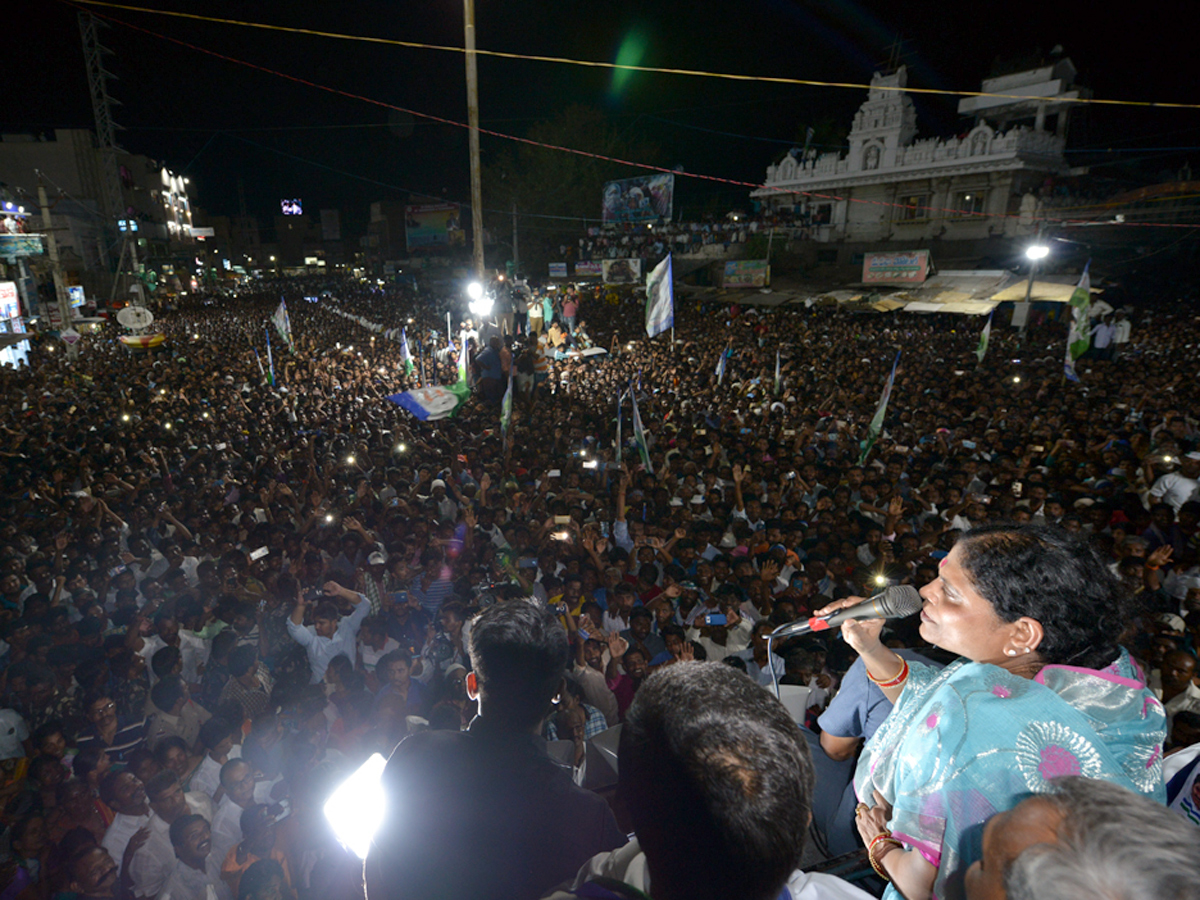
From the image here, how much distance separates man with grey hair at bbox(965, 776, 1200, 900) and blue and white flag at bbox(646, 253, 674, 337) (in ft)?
36.5

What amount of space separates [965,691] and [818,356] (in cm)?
1522

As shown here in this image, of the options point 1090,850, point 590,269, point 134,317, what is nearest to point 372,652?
point 1090,850

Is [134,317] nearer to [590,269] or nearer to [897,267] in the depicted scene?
[590,269]

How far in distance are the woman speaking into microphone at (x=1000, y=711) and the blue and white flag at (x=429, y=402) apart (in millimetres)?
8012

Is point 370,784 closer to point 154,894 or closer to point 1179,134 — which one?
point 154,894

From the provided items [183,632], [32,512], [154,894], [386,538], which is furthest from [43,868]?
[32,512]

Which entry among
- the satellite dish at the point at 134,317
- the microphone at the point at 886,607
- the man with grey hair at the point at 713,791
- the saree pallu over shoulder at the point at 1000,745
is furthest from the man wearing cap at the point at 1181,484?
the satellite dish at the point at 134,317

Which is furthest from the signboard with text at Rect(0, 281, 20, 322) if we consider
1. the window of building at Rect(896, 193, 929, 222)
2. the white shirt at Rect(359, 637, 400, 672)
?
the window of building at Rect(896, 193, 929, 222)

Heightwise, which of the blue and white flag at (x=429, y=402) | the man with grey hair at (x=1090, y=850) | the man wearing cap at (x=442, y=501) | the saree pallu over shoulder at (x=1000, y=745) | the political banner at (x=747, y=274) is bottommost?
the man wearing cap at (x=442, y=501)

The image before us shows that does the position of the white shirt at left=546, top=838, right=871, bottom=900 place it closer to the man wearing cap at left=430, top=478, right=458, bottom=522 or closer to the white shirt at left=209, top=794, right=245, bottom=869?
the white shirt at left=209, top=794, right=245, bottom=869

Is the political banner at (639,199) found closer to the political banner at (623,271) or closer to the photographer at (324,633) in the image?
the political banner at (623,271)

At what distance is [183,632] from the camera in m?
4.66

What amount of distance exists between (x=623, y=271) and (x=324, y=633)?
28968 mm

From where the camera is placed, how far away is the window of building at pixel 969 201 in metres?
27.9
